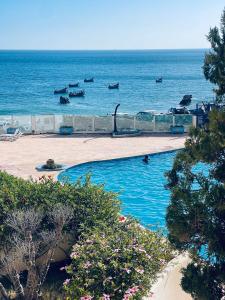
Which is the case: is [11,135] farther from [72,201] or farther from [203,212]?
[203,212]

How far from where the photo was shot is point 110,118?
3019 cm

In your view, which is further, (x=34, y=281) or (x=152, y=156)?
(x=152, y=156)

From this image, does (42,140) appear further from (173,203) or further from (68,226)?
(173,203)

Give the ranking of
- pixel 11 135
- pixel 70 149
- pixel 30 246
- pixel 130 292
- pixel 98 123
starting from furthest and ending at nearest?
1. pixel 98 123
2. pixel 11 135
3. pixel 70 149
4. pixel 30 246
5. pixel 130 292

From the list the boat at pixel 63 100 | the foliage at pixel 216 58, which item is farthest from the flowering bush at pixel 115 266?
the boat at pixel 63 100

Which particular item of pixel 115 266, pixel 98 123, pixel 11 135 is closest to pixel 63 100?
pixel 98 123

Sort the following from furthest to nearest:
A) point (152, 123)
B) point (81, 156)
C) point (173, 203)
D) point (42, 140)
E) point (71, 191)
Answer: point (152, 123) < point (42, 140) < point (81, 156) < point (71, 191) < point (173, 203)

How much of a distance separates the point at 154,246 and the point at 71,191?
304 centimetres

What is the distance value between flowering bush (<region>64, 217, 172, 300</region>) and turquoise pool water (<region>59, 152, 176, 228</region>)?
5.49 m

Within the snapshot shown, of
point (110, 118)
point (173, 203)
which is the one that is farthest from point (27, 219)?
point (110, 118)

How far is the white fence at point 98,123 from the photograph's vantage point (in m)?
30.3

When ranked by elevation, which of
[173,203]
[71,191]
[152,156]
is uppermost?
[173,203]

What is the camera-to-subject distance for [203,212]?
6953 mm

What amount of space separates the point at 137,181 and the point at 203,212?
13.3 m
